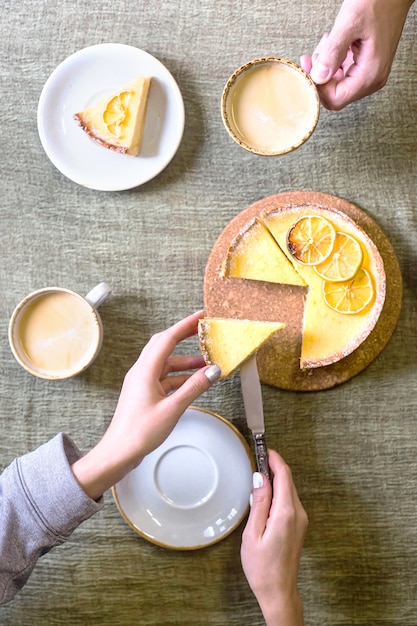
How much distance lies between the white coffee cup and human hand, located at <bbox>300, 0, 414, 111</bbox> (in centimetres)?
66

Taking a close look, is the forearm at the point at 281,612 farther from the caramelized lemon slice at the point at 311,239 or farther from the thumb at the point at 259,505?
the caramelized lemon slice at the point at 311,239

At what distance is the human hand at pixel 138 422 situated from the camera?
1255 mm

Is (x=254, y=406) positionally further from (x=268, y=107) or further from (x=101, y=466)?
(x=268, y=107)

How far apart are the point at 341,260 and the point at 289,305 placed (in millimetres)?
161

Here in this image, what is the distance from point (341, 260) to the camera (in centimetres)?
142

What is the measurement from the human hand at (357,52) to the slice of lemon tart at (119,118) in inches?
14.9

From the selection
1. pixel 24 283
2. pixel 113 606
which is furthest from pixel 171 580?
pixel 24 283

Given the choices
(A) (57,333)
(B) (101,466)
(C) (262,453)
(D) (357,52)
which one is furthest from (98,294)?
(D) (357,52)

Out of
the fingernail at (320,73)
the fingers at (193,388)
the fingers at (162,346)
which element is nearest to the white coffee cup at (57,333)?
the fingers at (162,346)

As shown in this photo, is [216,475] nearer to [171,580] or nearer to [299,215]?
[171,580]

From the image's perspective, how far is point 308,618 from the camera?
4.93 ft

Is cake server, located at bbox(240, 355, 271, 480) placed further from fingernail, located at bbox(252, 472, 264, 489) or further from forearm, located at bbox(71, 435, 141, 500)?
forearm, located at bbox(71, 435, 141, 500)

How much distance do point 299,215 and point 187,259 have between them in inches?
11.2

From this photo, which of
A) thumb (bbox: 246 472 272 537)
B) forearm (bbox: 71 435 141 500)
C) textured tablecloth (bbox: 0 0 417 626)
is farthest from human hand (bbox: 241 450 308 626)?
forearm (bbox: 71 435 141 500)
